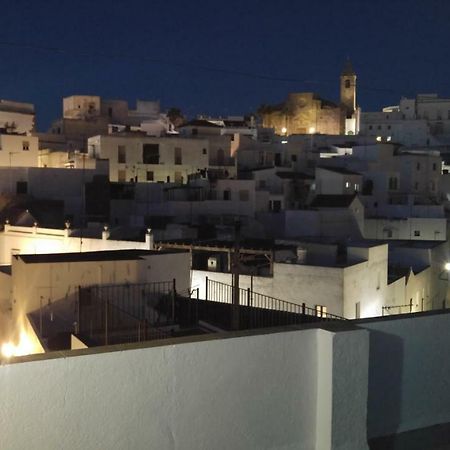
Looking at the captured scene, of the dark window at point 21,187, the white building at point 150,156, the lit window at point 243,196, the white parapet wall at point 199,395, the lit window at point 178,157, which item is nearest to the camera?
the white parapet wall at point 199,395

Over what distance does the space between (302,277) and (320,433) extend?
40.4 feet

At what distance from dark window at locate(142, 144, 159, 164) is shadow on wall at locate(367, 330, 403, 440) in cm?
3186

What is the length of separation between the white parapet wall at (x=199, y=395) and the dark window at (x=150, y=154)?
32.2 m

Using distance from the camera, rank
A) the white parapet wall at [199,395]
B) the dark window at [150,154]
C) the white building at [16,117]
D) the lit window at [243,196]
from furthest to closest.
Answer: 1. the white building at [16,117]
2. the dark window at [150,154]
3. the lit window at [243,196]
4. the white parapet wall at [199,395]

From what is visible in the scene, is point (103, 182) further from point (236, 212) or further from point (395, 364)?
point (395, 364)

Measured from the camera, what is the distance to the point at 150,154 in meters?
35.4

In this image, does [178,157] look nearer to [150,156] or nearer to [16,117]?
[150,156]

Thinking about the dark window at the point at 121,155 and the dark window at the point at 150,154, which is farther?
the dark window at the point at 150,154

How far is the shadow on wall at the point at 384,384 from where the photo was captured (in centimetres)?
411

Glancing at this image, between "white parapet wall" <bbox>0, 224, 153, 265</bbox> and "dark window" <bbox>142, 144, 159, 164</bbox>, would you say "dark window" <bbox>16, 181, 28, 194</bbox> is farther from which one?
"dark window" <bbox>142, 144, 159, 164</bbox>

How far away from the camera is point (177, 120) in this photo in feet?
167

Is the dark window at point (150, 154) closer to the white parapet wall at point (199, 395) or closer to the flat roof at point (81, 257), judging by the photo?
the flat roof at point (81, 257)

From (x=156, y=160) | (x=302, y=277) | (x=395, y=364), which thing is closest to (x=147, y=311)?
(x=302, y=277)

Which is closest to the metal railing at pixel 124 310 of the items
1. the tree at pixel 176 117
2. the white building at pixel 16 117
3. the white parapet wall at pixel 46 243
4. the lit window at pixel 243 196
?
the white parapet wall at pixel 46 243
